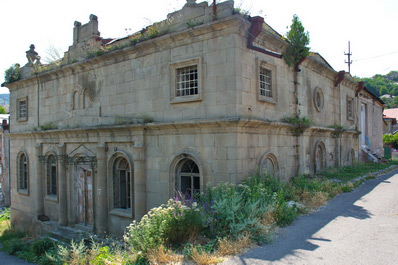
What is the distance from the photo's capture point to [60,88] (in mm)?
15297

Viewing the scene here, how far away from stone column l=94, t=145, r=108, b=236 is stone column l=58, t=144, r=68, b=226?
254 cm

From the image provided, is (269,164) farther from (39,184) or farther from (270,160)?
(39,184)

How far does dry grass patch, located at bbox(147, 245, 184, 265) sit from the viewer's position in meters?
6.11

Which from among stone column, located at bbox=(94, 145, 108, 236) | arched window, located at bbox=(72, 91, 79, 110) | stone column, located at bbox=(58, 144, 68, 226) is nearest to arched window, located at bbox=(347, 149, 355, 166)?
stone column, located at bbox=(94, 145, 108, 236)

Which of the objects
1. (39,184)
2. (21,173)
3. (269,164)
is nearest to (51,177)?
(39,184)

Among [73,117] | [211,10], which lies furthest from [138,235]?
[73,117]

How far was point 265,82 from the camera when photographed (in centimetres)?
1120

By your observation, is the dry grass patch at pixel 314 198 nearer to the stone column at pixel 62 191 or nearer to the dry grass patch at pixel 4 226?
the stone column at pixel 62 191

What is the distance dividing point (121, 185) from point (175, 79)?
5.00m

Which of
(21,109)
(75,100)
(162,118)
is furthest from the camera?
(21,109)

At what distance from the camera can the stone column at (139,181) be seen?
37.3 ft

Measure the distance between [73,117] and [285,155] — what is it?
9.18 metres

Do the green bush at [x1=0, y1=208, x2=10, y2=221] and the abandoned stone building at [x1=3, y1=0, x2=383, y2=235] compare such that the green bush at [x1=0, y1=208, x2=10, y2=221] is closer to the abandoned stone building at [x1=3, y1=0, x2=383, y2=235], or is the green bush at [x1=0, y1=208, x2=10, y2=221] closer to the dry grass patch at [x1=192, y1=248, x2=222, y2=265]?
the abandoned stone building at [x1=3, y1=0, x2=383, y2=235]

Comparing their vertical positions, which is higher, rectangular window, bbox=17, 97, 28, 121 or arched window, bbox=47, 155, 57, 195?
rectangular window, bbox=17, 97, 28, 121
